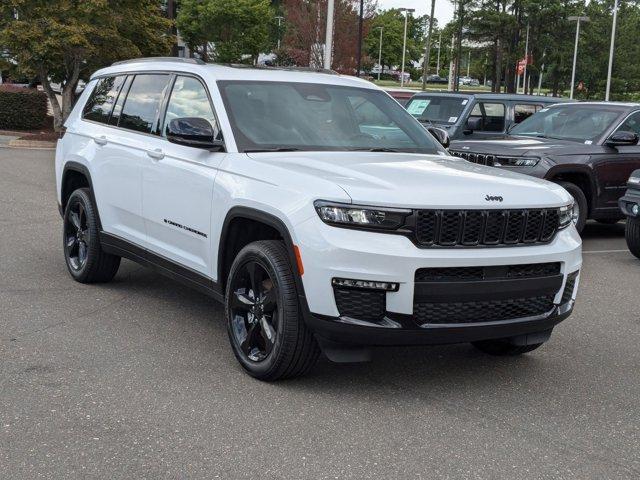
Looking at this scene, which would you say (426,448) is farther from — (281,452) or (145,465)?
(145,465)

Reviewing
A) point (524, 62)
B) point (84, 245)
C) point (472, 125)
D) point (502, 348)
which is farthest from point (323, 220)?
point (524, 62)

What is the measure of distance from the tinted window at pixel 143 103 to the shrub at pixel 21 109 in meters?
22.0

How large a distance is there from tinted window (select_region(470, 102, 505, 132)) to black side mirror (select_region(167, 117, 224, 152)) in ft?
32.9

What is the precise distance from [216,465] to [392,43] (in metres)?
108

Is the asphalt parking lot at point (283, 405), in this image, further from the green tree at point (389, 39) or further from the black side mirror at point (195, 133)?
the green tree at point (389, 39)

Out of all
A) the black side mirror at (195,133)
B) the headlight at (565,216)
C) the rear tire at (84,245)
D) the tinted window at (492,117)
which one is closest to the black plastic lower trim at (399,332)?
the headlight at (565,216)

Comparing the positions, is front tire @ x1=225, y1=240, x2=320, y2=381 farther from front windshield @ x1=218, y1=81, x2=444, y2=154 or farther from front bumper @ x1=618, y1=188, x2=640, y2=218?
front bumper @ x1=618, y1=188, x2=640, y2=218

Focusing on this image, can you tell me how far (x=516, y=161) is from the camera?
1061cm

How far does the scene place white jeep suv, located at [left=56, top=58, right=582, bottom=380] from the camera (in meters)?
4.42

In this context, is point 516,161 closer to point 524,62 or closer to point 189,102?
point 189,102

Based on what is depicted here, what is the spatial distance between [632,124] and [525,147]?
5.93 ft

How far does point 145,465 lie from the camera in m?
3.81

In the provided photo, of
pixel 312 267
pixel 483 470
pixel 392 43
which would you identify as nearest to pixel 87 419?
pixel 312 267

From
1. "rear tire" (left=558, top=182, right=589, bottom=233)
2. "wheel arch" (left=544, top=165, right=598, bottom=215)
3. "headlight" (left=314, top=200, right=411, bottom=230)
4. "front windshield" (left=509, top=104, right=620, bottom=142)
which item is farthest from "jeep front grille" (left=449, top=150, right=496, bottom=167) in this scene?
"headlight" (left=314, top=200, right=411, bottom=230)
